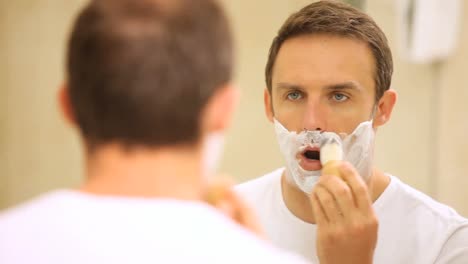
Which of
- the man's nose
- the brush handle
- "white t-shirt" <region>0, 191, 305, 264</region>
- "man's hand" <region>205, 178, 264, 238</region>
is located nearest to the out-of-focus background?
the man's nose

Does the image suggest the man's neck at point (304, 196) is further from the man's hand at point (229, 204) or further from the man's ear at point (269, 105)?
the man's hand at point (229, 204)

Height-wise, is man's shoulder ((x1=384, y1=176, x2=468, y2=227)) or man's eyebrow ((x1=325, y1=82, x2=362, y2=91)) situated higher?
man's eyebrow ((x1=325, y1=82, x2=362, y2=91))

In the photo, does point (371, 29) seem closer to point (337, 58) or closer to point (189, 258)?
point (337, 58)

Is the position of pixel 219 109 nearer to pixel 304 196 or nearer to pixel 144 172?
pixel 144 172

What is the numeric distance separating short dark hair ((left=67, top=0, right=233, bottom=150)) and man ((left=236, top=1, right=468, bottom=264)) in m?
0.52

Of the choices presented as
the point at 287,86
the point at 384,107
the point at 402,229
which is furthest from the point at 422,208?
the point at 287,86

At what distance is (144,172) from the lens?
480mm

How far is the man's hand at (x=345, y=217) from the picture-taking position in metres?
0.88

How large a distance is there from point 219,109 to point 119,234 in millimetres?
132

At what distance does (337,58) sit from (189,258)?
0.64 meters

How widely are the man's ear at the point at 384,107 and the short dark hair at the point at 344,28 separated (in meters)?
0.01

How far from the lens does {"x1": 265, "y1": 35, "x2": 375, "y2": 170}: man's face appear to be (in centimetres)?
102

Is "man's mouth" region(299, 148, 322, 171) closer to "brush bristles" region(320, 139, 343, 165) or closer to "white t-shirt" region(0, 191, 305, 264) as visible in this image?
"brush bristles" region(320, 139, 343, 165)

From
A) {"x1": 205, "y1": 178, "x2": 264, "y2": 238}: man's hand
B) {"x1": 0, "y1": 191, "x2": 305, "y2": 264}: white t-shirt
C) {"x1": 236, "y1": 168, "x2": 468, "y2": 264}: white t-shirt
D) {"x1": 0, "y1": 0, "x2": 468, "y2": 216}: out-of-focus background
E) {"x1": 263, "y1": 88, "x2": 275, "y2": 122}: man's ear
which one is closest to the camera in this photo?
{"x1": 0, "y1": 191, "x2": 305, "y2": 264}: white t-shirt
